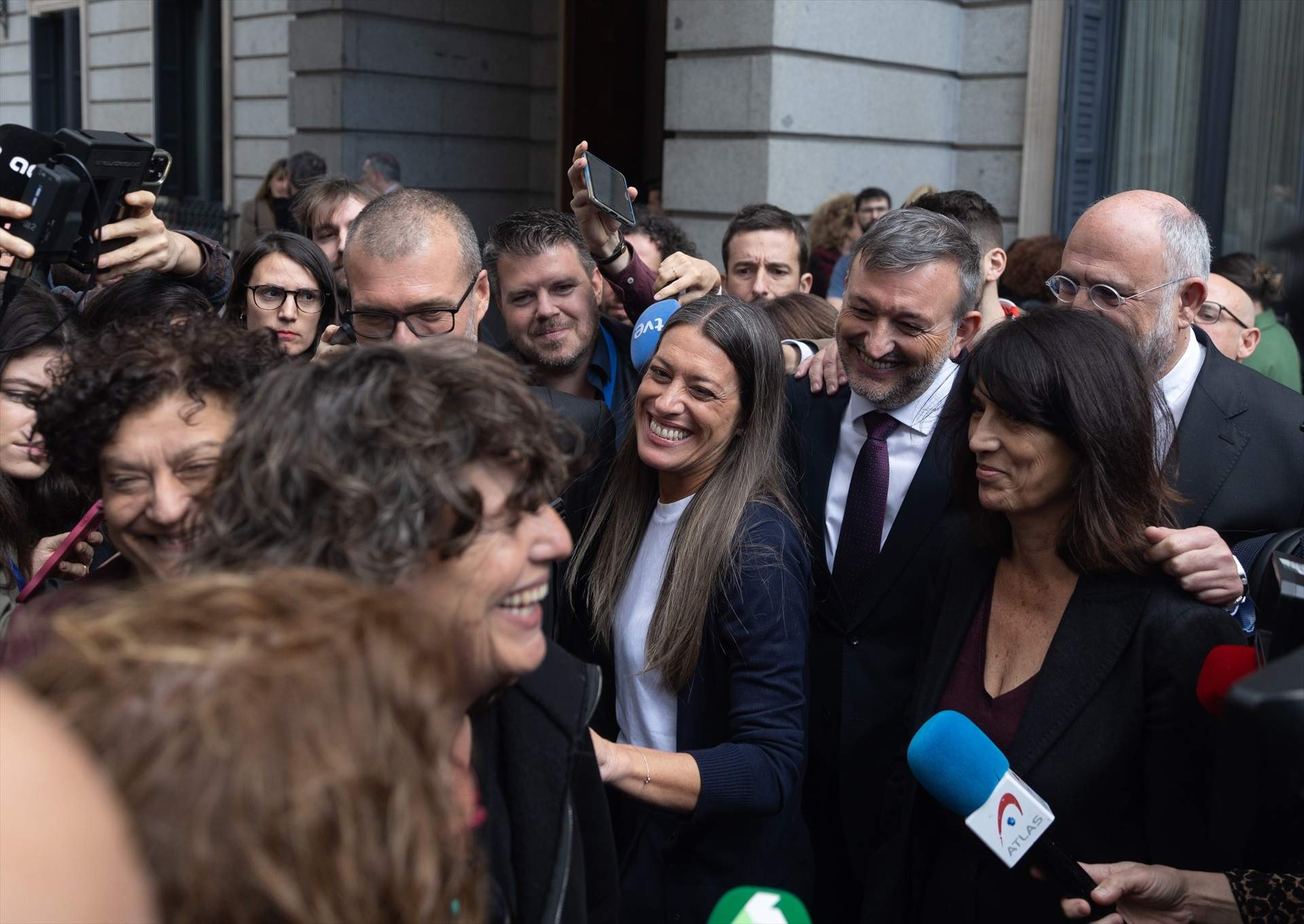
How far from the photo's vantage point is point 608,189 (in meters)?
3.56

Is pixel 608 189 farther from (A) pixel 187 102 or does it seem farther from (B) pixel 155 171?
(A) pixel 187 102

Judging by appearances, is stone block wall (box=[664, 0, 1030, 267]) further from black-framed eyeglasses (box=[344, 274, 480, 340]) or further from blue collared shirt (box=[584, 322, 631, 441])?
→ black-framed eyeglasses (box=[344, 274, 480, 340])

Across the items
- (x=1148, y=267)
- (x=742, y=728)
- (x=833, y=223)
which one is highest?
(x=833, y=223)

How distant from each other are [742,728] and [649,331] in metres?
1.30

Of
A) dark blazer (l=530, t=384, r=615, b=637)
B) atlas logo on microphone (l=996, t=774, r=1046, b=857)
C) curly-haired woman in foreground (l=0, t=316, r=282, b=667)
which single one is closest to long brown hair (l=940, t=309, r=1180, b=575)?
atlas logo on microphone (l=996, t=774, r=1046, b=857)

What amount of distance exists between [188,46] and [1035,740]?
16.2 metres

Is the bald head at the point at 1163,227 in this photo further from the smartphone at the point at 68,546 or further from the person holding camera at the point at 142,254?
the smartphone at the point at 68,546

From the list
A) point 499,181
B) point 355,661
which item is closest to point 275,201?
point 499,181

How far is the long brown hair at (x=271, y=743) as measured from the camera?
80 cm

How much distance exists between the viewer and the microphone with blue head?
6.69 ft

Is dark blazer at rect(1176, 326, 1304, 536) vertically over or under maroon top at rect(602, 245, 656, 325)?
under

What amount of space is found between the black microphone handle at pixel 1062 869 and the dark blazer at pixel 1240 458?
1085 mm

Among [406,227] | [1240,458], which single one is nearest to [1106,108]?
[1240,458]

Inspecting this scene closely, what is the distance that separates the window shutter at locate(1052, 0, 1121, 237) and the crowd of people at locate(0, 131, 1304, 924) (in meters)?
4.64
